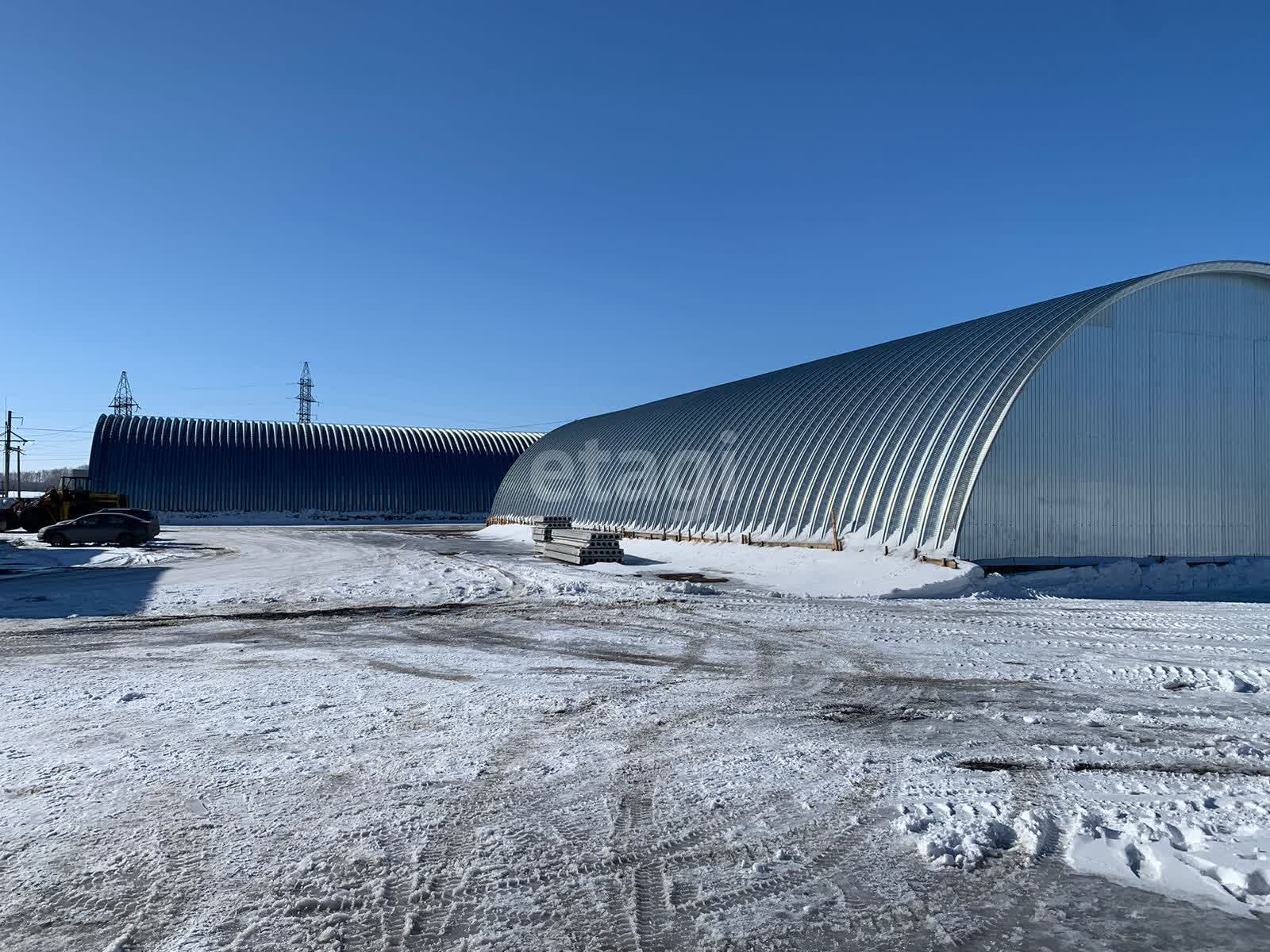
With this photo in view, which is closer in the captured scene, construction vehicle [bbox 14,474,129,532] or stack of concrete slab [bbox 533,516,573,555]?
stack of concrete slab [bbox 533,516,573,555]

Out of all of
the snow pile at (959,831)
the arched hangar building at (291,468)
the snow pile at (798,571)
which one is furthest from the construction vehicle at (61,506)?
the snow pile at (959,831)

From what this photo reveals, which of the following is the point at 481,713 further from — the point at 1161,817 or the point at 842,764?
the point at 1161,817

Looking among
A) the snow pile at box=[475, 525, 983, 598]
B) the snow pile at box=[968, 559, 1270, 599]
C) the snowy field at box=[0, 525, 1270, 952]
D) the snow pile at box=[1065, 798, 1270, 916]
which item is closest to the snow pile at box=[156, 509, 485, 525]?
the snow pile at box=[475, 525, 983, 598]

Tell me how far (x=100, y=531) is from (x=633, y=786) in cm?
3414

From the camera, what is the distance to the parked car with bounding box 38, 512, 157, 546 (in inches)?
1300

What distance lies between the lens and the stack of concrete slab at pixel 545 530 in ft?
105

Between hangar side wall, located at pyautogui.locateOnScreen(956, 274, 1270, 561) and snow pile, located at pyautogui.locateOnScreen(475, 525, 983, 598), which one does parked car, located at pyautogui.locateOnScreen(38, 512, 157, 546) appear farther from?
hangar side wall, located at pyautogui.locateOnScreen(956, 274, 1270, 561)

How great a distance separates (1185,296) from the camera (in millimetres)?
24734

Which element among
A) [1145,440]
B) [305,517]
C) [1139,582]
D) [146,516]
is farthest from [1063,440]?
[305,517]

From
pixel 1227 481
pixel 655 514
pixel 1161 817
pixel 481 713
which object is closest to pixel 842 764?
pixel 1161 817

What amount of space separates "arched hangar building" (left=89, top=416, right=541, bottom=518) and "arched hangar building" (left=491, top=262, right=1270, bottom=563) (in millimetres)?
42256

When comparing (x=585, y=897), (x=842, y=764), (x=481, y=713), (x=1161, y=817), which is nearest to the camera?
(x=585, y=897)

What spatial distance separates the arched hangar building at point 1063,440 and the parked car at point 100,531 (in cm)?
2309

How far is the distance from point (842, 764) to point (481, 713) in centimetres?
352
